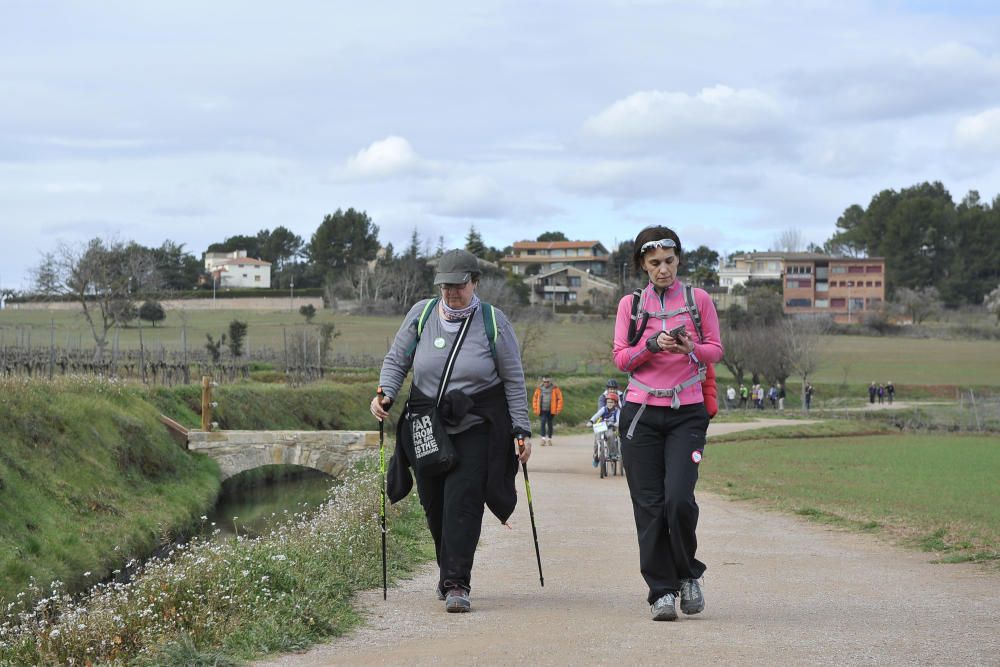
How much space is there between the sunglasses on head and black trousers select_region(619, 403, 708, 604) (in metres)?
0.95

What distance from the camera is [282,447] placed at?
25797 mm

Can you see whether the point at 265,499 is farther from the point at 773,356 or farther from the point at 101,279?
the point at 773,356

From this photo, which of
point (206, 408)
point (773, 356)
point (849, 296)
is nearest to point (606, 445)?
point (206, 408)

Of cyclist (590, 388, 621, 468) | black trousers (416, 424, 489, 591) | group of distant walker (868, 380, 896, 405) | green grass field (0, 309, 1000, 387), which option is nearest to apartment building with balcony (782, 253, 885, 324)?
green grass field (0, 309, 1000, 387)

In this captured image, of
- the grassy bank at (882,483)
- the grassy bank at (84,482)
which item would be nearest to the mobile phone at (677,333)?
the grassy bank at (882,483)

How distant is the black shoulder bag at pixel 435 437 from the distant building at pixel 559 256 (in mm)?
134626

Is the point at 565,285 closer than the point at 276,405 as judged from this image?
No

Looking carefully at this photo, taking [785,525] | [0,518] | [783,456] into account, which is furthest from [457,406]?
[783,456]

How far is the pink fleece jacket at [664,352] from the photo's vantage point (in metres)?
7.30

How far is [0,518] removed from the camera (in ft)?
59.6

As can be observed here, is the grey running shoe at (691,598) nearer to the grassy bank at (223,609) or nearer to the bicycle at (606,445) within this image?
the grassy bank at (223,609)

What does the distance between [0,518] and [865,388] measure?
221 feet

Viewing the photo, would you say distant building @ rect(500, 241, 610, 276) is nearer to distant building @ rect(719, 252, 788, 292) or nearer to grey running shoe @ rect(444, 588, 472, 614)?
distant building @ rect(719, 252, 788, 292)

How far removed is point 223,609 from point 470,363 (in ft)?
6.77
